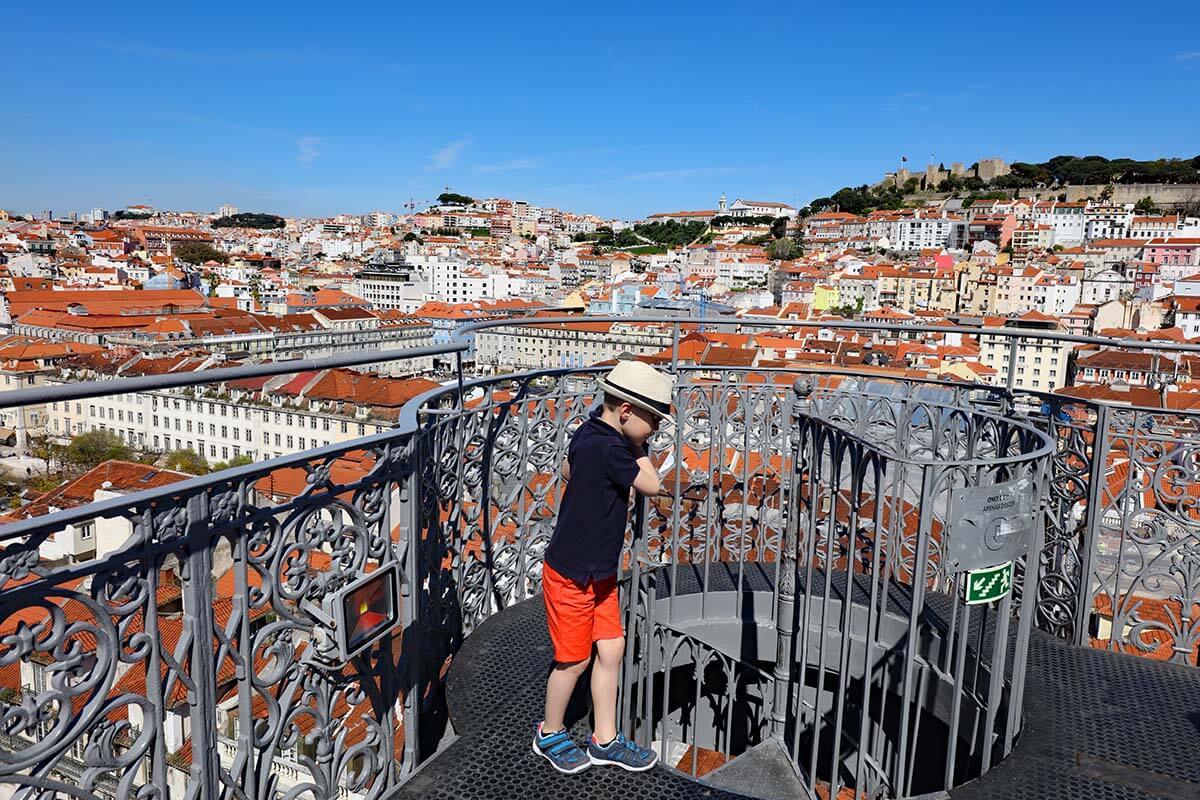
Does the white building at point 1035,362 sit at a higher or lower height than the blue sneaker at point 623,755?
lower

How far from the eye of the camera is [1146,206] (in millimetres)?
90375

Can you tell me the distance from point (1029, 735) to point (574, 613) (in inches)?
63.4

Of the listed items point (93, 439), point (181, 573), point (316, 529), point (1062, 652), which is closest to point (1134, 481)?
point (1062, 652)

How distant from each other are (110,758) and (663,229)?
134 m

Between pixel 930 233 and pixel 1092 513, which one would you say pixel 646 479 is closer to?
pixel 1092 513

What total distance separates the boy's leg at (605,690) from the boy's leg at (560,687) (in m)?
0.05

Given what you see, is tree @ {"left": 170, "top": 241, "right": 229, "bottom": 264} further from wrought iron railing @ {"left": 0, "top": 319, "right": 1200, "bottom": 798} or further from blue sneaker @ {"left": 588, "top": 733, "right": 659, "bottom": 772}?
blue sneaker @ {"left": 588, "top": 733, "right": 659, "bottom": 772}

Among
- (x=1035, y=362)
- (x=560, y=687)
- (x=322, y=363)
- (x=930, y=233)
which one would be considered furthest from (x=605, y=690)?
(x=930, y=233)

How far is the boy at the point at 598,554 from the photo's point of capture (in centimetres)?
231

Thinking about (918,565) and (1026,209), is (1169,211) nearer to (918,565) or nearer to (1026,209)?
(1026,209)

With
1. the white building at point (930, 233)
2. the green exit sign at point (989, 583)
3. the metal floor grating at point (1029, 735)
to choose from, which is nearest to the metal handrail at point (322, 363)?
the metal floor grating at point (1029, 735)

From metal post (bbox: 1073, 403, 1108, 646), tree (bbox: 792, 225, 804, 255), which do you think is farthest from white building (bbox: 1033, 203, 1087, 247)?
metal post (bbox: 1073, 403, 1108, 646)

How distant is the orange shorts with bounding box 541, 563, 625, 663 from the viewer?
2396mm

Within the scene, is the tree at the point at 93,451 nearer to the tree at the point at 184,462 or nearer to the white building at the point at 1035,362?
the tree at the point at 184,462
